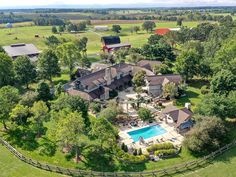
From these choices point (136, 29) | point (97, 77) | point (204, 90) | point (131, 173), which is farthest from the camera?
point (136, 29)

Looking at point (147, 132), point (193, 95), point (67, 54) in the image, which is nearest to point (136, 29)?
point (67, 54)

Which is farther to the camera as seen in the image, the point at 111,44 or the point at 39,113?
the point at 111,44

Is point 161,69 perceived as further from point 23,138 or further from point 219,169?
point 23,138

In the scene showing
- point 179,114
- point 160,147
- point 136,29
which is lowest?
point 160,147

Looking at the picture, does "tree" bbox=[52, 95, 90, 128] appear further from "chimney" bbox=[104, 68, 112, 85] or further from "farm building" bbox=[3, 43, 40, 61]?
"farm building" bbox=[3, 43, 40, 61]

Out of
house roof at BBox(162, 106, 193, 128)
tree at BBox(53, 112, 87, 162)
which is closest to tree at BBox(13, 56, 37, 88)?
tree at BBox(53, 112, 87, 162)

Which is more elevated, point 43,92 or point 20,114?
point 43,92
